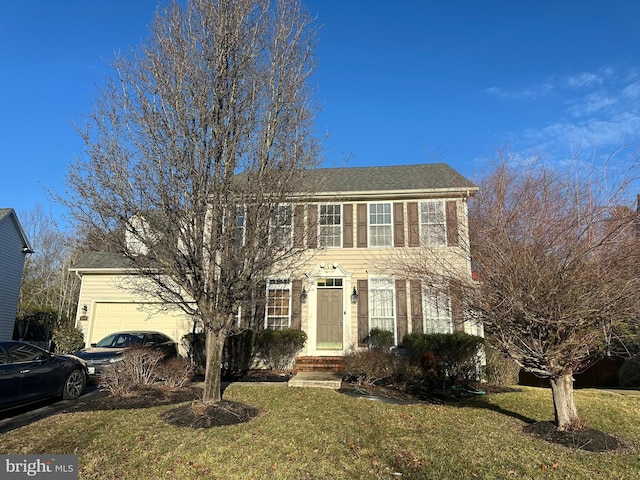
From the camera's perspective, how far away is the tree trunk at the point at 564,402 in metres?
5.74

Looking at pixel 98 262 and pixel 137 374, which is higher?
pixel 98 262

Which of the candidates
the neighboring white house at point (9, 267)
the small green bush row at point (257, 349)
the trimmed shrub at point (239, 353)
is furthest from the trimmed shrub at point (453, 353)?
the neighboring white house at point (9, 267)

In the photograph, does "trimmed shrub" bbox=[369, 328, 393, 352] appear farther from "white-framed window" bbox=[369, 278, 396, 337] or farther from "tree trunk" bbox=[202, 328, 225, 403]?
"tree trunk" bbox=[202, 328, 225, 403]

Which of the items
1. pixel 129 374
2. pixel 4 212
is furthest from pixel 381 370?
pixel 4 212

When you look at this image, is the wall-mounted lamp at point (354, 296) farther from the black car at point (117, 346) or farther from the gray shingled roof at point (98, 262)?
the gray shingled roof at point (98, 262)

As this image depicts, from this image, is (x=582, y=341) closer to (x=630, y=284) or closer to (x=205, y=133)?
(x=630, y=284)

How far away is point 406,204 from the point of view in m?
13.1

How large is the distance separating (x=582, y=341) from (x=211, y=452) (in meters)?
5.31

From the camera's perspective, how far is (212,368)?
6.64 metres

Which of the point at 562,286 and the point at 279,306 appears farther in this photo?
the point at 279,306

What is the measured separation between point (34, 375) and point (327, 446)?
5816mm

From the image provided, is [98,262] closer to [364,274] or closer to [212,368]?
[364,274]

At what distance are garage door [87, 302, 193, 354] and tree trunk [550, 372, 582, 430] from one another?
11.2 m

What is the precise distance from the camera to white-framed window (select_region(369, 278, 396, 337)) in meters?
12.2
